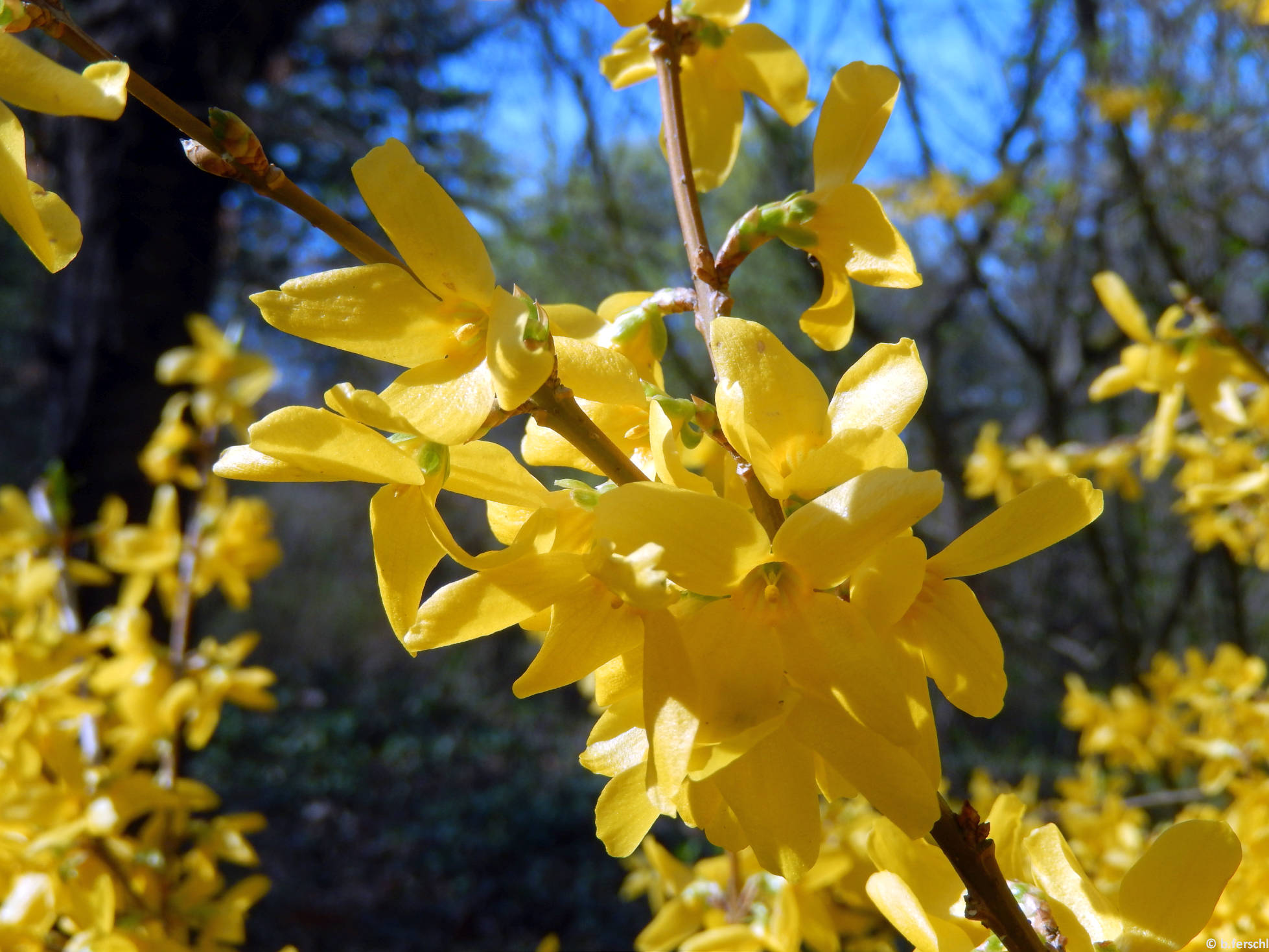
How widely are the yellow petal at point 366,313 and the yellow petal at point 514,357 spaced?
0.29 ft

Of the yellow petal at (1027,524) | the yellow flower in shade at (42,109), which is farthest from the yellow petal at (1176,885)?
the yellow flower in shade at (42,109)

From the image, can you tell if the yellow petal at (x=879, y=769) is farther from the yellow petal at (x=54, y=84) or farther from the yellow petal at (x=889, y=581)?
the yellow petal at (x=54, y=84)

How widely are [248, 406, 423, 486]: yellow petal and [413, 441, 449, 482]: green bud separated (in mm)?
37

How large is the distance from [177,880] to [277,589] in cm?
795

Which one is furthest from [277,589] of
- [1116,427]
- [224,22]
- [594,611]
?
[594,611]

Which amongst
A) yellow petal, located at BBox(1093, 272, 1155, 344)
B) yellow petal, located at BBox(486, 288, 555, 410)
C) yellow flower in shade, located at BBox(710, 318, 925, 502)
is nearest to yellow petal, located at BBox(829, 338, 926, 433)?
yellow flower in shade, located at BBox(710, 318, 925, 502)

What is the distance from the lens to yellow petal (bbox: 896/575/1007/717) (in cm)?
58

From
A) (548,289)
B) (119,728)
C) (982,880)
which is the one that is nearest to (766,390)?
(982,880)

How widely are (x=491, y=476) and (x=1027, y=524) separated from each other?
344 millimetres

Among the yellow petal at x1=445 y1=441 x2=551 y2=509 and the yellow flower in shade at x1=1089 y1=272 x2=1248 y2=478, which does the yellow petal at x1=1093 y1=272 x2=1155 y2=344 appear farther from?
the yellow petal at x1=445 y1=441 x2=551 y2=509

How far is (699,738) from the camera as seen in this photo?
→ 500 mm

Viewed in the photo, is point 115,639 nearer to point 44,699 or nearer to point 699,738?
point 44,699

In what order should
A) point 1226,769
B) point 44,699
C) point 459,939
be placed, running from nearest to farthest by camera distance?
point 44,699
point 1226,769
point 459,939

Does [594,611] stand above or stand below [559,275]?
above
